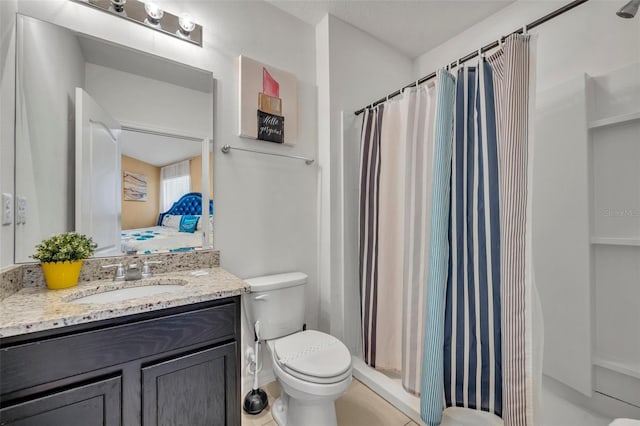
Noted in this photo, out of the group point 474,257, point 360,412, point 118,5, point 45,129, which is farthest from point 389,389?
point 118,5

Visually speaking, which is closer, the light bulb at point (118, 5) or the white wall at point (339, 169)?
the light bulb at point (118, 5)

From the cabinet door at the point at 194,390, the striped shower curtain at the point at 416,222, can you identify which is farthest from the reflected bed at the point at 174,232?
the striped shower curtain at the point at 416,222

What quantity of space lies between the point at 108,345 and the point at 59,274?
467mm

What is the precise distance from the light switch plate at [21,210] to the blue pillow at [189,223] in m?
0.61

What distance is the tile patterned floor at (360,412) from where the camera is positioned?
1495 mm

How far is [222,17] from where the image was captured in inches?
66.7

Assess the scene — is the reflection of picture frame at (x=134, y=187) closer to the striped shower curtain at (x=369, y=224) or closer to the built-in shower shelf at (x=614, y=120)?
the striped shower curtain at (x=369, y=224)

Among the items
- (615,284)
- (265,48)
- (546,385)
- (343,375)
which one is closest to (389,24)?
(265,48)

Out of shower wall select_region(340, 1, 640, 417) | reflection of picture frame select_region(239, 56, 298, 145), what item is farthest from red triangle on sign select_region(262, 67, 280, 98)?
shower wall select_region(340, 1, 640, 417)

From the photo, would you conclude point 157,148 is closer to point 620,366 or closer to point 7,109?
point 7,109

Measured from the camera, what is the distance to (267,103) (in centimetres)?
181

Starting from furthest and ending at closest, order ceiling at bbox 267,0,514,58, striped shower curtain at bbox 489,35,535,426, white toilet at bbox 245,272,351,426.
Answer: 1. ceiling at bbox 267,0,514,58
2. white toilet at bbox 245,272,351,426
3. striped shower curtain at bbox 489,35,535,426

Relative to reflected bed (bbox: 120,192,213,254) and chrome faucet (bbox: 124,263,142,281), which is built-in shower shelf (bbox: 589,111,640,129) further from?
chrome faucet (bbox: 124,263,142,281)

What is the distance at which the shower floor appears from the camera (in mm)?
1377
